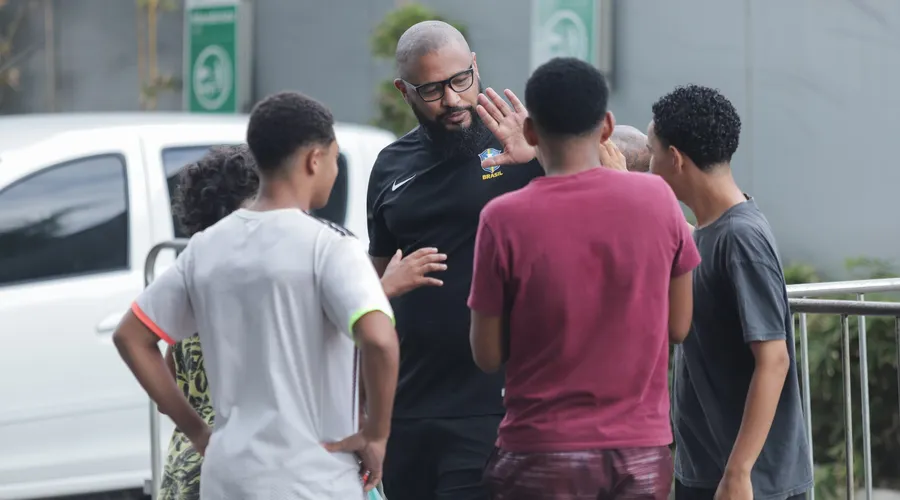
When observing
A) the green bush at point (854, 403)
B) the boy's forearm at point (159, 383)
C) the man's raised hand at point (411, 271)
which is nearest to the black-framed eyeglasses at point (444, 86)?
the man's raised hand at point (411, 271)

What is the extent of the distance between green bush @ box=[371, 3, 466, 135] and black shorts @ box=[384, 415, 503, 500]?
18.9 ft

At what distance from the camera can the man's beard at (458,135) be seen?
13.1 ft

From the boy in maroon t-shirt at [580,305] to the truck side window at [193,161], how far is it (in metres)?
3.61

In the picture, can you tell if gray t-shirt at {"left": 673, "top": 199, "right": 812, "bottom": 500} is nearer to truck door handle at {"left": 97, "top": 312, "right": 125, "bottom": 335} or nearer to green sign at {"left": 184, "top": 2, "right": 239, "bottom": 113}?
Result: truck door handle at {"left": 97, "top": 312, "right": 125, "bottom": 335}

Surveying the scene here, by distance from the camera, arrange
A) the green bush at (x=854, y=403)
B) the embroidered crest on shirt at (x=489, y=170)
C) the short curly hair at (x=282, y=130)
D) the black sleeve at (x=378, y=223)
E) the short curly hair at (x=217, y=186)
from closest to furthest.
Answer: the short curly hair at (x=282, y=130)
the short curly hair at (x=217, y=186)
the embroidered crest on shirt at (x=489, y=170)
the black sleeve at (x=378, y=223)
the green bush at (x=854, y=403)

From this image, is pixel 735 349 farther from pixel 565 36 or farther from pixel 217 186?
pixel 565 36

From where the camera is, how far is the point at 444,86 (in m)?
4.01

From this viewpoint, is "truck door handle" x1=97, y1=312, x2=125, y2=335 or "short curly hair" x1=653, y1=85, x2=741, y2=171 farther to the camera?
"truck door handle" x1=97, y1=312, x2=125, y2=335

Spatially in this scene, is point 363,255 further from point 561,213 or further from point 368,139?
point 368,139

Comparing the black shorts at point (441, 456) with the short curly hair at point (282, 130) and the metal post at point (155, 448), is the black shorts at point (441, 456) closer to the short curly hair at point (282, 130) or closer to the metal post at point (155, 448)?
the short curly hair at point (282, 130)

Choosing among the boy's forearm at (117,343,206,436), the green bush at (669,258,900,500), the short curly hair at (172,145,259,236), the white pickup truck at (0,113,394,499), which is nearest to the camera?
the boy's forearm at (117,343,206,436)

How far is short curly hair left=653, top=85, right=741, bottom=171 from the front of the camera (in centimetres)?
346

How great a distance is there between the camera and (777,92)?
7645 mm


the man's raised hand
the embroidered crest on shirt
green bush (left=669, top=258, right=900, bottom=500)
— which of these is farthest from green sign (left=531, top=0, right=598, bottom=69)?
the man's raised hand
